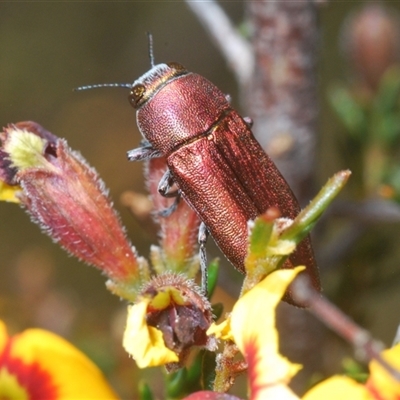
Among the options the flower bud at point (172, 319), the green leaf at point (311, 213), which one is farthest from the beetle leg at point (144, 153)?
the green leaf at point (311, 213)

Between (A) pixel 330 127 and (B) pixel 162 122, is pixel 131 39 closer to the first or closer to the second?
(A) pixel 330 127

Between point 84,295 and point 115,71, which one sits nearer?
point 84,295

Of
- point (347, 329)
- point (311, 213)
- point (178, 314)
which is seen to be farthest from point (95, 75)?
point (347, 329)

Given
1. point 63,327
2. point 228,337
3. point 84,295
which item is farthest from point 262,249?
point 84,295

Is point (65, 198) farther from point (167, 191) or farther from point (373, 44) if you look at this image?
point (373, 44)

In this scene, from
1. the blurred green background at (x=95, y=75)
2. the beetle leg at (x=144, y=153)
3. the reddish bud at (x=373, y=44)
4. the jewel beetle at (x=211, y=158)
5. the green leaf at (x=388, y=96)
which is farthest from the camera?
the blurred green background at (x=95, y=75)

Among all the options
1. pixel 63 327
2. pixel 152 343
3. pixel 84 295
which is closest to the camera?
pixel 152 343

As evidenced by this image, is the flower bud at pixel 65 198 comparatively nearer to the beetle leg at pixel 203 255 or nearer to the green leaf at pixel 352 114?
the beetle leg at pixel 203 255
